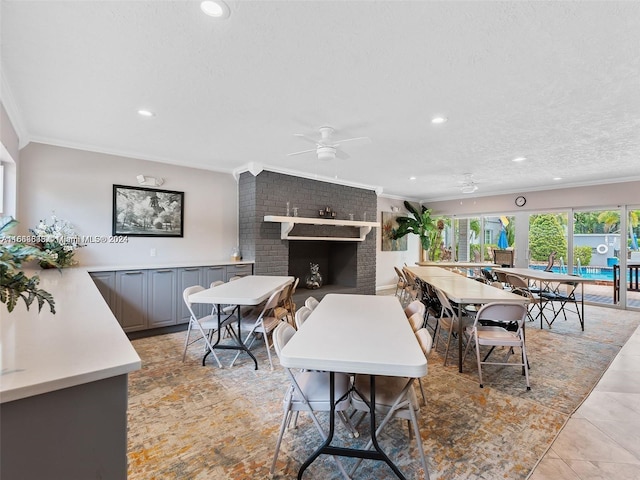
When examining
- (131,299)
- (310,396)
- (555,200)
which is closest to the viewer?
(310,396)

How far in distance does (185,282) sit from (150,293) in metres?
0.44

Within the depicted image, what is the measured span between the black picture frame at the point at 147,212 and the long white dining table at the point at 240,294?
1.62 meters

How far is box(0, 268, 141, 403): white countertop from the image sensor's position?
0.84 m

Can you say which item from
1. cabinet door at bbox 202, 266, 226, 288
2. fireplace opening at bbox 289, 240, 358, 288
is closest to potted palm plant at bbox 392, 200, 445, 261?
fireplace opening at bbox 289, 240, 358, 288

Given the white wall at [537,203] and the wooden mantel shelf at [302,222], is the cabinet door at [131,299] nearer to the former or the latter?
the wooden mantel shelf at [302,222]

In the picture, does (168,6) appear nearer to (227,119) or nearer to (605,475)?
(227,119)

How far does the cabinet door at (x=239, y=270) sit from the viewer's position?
462cm

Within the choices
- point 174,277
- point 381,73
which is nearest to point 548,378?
point 381,73

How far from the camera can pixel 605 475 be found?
167 centimetres

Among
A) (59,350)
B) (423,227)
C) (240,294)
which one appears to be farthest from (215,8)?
(423,227)

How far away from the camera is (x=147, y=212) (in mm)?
4355

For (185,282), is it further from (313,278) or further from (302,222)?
(313,278)

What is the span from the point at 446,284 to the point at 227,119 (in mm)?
3184

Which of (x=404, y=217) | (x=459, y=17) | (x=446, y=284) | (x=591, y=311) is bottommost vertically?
(x=591, y=311)
